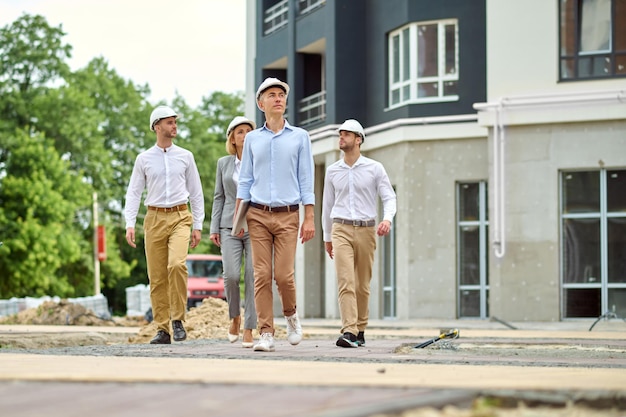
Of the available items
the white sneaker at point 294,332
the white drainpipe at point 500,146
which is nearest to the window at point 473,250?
the white drainpipe at point 500,146

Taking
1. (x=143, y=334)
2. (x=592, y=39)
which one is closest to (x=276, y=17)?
(x=592, y=39)

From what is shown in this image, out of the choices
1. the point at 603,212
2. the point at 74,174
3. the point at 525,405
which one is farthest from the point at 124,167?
the point at 525,405

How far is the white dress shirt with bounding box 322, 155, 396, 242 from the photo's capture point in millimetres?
12781

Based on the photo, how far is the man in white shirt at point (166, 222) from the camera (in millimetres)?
13164

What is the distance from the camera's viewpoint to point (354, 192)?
42.0ft

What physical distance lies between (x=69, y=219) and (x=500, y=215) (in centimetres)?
4137

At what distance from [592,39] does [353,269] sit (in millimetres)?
17140

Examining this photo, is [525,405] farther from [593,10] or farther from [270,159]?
[593,10]

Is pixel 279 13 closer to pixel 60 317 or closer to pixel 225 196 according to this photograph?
pixel 60 317

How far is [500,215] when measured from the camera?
28891 mm

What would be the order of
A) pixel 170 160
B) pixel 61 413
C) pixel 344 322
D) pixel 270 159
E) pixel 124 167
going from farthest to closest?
pixel 124 167, pixel 170 160, pixel 344 322, pixel 270 159, pixel 61 413

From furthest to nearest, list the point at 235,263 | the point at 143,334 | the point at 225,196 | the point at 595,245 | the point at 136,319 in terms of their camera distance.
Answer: the point at 136,319 → the point at 595,245 → the point at 143,334 → the point at 225,196 → the point at 235,263

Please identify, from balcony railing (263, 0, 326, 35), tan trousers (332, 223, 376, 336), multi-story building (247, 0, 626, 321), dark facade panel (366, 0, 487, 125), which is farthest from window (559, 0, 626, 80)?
tan trousers (332, 223, 376, 336)

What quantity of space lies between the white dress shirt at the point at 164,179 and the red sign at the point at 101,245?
56502 mm
